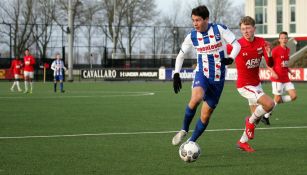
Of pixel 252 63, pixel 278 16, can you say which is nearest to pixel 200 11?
pixel 252 63

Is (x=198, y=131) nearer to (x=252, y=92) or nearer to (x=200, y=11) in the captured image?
(x=200, y=11)

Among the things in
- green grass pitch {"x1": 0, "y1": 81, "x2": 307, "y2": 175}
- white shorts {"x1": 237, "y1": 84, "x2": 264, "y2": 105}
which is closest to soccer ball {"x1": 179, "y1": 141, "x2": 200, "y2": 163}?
green grass pitch {"x1": 0, "y1": 81, "x2": 307, "y2": 175}

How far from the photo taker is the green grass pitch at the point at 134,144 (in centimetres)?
901

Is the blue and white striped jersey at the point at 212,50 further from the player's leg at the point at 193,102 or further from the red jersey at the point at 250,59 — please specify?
the red jersey at the point at 250,59

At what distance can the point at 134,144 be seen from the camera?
38.4 ft

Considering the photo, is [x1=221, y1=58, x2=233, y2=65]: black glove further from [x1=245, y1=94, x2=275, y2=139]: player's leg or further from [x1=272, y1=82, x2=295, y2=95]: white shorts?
[x1=272, y1=82, x2=295, y2=95]: white shorts

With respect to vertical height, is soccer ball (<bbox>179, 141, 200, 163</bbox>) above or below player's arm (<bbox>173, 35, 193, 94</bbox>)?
below

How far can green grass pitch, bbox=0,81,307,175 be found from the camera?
9008 millimetres

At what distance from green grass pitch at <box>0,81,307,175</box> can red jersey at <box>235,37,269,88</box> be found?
1.14 metres

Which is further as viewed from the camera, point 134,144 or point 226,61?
→ point 134,144

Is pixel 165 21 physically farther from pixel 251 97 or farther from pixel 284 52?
pixel 251 97

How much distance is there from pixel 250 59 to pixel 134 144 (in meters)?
2.59

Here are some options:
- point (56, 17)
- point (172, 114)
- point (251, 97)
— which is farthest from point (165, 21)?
point (251, 97)

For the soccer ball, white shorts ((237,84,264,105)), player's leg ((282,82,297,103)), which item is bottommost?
the soccer ball
